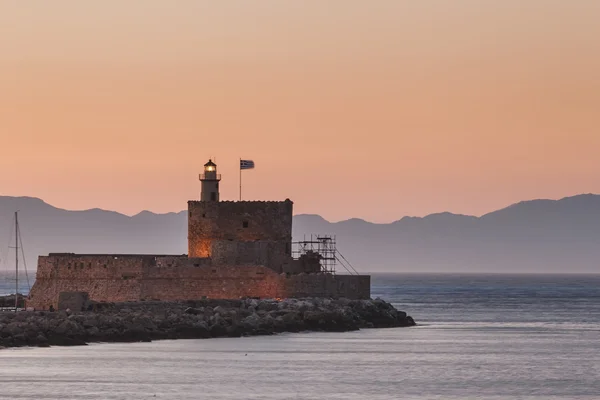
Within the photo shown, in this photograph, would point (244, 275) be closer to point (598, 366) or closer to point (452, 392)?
point (598, 366)

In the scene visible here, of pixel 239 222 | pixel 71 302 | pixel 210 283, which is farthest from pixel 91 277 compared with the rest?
pixel 71 302

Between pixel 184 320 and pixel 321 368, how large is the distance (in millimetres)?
11325

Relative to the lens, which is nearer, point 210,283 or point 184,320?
point 184,320

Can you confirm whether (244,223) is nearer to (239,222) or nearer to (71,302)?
(239,222)

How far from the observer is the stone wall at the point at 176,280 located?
69.0 m

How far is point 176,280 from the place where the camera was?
228 feet

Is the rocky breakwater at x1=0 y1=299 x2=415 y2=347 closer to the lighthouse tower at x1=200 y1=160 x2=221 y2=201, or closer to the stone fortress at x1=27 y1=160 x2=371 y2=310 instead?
the stone fortress at x1=27 y1=160 x2=371 y2=310

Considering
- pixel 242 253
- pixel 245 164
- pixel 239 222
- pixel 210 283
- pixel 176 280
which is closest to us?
pixel 210 283

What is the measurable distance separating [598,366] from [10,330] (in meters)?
23.1

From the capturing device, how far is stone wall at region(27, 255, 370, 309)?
6900 cm

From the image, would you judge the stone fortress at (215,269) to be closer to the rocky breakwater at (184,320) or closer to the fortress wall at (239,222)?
the fortress wall at (239,222)

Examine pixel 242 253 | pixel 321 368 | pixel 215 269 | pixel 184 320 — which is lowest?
pixel 321 368

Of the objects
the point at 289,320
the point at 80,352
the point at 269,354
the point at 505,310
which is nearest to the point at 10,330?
the point at 80,352

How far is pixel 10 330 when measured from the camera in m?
56.4
